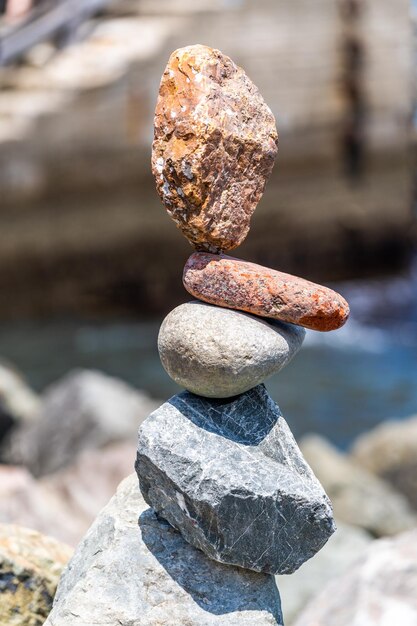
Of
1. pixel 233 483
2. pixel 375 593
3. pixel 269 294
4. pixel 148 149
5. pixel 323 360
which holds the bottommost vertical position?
pixel 323 360

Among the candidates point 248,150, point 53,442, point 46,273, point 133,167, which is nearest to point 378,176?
point 133,167

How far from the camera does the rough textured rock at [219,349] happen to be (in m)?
3.77

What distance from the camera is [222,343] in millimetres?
3762

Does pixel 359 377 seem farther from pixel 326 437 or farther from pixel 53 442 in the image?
pixel 53 442

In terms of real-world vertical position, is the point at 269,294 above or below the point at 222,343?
above

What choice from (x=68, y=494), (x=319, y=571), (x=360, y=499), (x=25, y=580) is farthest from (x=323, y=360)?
(x=25, y=580)

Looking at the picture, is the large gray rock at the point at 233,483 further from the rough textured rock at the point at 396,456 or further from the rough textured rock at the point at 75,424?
the rough textured rock at the point at 396,456

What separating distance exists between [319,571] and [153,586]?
10.4ft

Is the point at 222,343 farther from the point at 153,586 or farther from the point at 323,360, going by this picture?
the point at 323,360

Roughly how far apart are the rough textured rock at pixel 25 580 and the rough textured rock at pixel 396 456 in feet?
17.9

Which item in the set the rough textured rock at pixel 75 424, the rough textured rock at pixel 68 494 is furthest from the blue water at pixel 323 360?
the rough textured rock at pixel 68 494

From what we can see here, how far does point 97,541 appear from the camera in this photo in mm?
4141

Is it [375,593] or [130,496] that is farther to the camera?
[375,593]

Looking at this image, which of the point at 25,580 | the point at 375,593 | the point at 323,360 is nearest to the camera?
the point at 25,580
